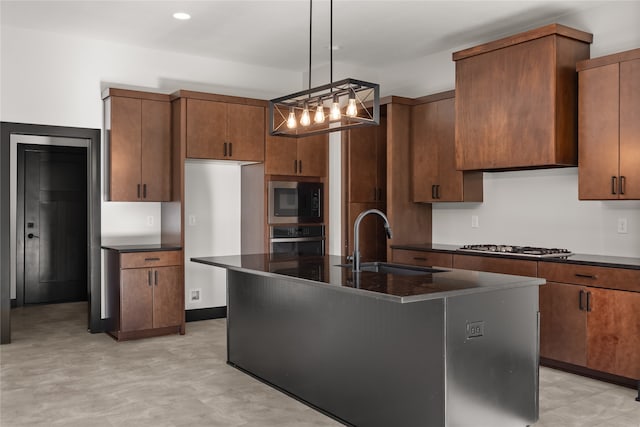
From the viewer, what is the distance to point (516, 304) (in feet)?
9.31

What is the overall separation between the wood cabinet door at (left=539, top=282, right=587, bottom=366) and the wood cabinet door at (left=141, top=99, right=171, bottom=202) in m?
3.57

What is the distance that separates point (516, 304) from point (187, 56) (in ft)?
14.8

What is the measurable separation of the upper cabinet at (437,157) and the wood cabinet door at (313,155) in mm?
1028

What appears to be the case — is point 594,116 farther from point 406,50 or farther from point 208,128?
point 208,128

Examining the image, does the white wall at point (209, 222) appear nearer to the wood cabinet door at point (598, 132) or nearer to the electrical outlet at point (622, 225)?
the wood cabinet door at point (598, 132)

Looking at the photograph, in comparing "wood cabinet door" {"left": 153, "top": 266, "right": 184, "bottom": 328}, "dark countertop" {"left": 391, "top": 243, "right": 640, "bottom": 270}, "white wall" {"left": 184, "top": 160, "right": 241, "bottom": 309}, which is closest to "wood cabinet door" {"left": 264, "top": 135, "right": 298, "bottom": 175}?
"white wall" {"left": 184, "top": 160, "right": 241, "bottom": 309}

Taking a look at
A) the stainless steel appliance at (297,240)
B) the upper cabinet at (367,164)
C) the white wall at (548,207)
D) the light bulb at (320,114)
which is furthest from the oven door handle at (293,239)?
the light bulb at (320,114)

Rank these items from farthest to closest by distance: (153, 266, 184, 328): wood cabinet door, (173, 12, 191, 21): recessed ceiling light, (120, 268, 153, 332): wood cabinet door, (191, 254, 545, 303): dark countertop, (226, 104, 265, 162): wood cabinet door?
(226, 104, 265, 162): wood cabinet door, (153, 266, 184, 328): wood cabinet door, (120, 268, 153, 332): wood cabinet door, (173, 12, 191, 21): recessed ceiling light, (191, 254, 545, 303): dark countertop

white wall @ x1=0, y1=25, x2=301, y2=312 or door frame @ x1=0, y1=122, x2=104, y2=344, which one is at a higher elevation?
white wall @ x1=0, y1=25, x2=301, y2=312

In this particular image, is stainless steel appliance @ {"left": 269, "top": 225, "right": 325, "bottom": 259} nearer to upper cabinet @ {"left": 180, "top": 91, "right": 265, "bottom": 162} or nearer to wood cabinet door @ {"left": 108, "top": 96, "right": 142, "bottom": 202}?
upper cabinet @ {"left": 180, "top": 91, "right": 265, "bottom": 162}

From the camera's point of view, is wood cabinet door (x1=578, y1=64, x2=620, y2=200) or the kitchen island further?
wood cabinet door (x1=578, y1=64, x2=620, y2=200)

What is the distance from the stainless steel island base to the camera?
2602 mm

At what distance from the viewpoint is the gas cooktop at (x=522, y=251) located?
426cm

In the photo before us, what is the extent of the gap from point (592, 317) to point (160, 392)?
2980 millimetres
